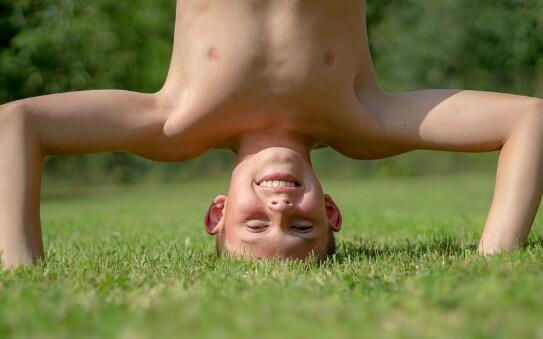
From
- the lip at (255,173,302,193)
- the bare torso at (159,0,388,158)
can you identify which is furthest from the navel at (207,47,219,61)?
the lip at (255,173,302,193)

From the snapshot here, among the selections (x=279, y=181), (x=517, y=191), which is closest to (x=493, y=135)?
(x=517, y=191)

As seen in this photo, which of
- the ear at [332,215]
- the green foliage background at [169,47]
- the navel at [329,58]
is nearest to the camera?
the navel at [329,58]

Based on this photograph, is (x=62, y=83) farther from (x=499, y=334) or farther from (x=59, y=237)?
(x=499, y=334)

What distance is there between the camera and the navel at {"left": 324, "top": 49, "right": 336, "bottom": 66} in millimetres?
3529

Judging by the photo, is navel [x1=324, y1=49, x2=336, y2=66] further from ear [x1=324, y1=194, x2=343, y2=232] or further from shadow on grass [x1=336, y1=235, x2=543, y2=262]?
shadow on grass [x1=336, y1=235, x2=543, y2=262]

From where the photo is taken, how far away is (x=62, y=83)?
14.1 metres

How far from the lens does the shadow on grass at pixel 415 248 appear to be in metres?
3.61

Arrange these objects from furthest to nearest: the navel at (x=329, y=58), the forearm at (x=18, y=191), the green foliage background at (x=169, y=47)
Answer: the green foliage background at (x=169, y=47) < the navel at (x=329, y=58) < the forearm at (x=18, y=191)

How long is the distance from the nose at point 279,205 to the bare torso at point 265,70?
50 cm

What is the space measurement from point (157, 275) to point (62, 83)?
468 inches

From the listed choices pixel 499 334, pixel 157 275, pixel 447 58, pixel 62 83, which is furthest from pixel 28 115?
pixel 447 58

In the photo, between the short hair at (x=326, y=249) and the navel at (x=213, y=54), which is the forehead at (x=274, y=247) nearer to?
the short hair at (x=326, y=249)

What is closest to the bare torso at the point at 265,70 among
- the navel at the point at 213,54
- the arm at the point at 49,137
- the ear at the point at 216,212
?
the navel at the point at 213,54

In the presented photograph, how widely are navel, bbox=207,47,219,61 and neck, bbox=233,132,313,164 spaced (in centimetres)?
42
